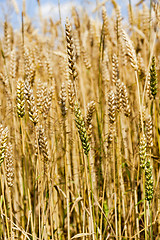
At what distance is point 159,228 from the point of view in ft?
4.21

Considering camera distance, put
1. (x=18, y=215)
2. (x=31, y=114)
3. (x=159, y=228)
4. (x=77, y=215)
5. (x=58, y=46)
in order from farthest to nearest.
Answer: (x=58, y=46) → (x=18, y=215) → (x=77, y=215) → (x=159, y=228) → (x=31, y=114)

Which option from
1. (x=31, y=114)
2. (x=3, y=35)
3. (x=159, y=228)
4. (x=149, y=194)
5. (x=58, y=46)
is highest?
(x=58, y=46)

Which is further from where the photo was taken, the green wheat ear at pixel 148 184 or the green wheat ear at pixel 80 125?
the green wheat ear at pixel 148 184

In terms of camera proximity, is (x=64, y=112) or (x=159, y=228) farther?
(x=159, y=228)

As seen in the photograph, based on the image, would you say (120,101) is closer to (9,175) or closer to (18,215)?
(9,175)

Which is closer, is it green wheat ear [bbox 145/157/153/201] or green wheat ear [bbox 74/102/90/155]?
green wheat ear [bbox 74/102/90/155]

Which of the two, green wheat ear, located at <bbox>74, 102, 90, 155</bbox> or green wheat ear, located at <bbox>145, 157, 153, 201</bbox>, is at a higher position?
green wheat ear, located at <bbox>74, 102, 90, 155</bbox>

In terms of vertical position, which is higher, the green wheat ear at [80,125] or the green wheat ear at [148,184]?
the green wheat ear at [80,125]

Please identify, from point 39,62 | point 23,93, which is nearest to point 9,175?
point 23,93

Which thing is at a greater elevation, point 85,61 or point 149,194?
point 85,61

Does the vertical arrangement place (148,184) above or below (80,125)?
below

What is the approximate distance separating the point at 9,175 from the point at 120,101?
542 millimetres

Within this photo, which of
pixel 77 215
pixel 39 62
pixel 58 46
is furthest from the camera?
pixel 58 46

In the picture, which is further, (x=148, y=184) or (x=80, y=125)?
(x=148, y=184)
